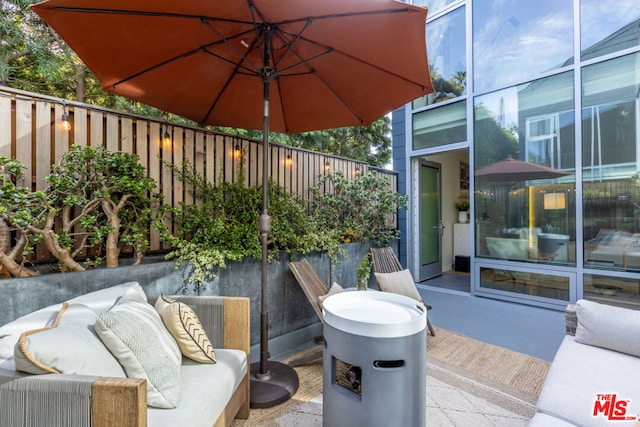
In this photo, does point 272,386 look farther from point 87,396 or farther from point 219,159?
point 219,159

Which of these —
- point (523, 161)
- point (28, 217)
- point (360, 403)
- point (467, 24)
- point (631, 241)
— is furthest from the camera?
point (467, 24)

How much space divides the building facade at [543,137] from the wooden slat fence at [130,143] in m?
2.88

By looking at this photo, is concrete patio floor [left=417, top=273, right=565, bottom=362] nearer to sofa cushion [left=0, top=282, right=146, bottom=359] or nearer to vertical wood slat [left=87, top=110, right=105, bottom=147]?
sofa cushion [left=0, top=282, right=146, bottom=359]

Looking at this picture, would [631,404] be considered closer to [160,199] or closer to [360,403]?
[360,403]

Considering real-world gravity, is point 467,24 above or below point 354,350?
above

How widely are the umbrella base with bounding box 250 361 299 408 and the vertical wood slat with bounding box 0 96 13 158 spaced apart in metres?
2.31

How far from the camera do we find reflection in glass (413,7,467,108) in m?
4.81

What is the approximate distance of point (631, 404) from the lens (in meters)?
1.31

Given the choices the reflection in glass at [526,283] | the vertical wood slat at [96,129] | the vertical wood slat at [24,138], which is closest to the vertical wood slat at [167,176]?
the vertical wood slat at [96,129]

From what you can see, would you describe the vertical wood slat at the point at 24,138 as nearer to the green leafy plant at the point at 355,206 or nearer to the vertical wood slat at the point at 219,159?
the vertical wood slat at the point at 219,159

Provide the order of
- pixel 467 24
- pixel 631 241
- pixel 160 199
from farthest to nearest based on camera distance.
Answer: pixel 467 24, pixel 631 241, pixel 160 199

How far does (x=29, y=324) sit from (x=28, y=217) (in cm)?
82

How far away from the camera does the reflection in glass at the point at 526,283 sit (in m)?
3.86

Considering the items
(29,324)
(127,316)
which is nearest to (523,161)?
(127,316)
